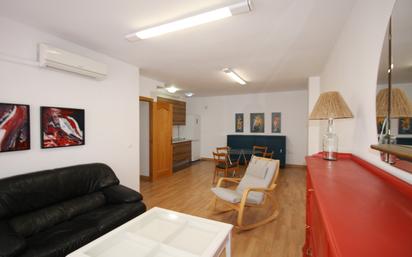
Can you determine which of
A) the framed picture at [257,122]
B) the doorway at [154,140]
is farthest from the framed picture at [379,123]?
the framed picture at [257,122]

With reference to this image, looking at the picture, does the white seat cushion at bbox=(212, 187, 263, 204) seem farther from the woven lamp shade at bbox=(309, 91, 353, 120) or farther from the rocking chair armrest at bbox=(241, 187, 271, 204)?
the woven lamp shade at bbox=(309, 91, 353, 120)

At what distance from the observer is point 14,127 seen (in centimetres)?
215

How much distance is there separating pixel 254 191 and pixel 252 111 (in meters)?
4.37

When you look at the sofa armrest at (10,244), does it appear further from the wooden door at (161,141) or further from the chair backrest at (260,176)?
the wooden door at (161,141)

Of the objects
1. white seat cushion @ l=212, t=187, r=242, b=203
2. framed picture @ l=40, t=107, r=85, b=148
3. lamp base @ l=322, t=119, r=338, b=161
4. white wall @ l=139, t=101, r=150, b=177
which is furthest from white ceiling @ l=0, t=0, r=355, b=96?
white seat cushion @ l=212, t=187, r=242, b=203

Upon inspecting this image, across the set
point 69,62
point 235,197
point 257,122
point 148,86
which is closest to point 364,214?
point 235,197

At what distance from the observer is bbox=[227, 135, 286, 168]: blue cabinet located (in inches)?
240

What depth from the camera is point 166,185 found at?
4496 millimetres

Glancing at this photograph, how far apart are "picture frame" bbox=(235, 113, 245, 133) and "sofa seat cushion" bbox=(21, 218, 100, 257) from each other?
227 inches

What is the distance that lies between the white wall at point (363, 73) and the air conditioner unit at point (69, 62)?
10.5ft

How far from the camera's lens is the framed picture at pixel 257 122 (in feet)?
22.2

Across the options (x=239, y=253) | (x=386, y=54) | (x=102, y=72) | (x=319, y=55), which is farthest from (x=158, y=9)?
(x=239, y=253)

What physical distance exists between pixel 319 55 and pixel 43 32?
3933 millimetres

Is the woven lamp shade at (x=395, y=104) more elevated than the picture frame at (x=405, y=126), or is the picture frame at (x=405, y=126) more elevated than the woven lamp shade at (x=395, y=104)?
the woven lamp shade at (x=395, y=104)
